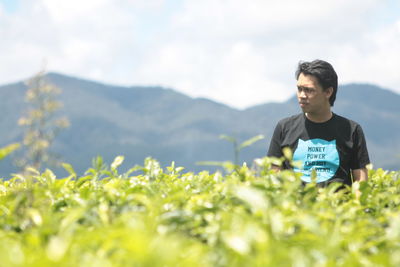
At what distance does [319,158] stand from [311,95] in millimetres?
724

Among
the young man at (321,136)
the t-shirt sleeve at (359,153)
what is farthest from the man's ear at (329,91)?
the t-shirt sleeve at (359,153)

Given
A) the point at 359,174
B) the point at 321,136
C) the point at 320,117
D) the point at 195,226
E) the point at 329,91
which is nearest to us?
the point at 195,226

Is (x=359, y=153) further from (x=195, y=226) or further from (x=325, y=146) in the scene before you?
(x=195, y=226)

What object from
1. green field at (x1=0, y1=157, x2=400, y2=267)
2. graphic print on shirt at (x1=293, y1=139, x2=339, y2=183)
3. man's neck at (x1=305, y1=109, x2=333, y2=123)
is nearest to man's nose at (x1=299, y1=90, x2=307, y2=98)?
man's neck at (x1=305, y1=109, x2=333, y2=123)

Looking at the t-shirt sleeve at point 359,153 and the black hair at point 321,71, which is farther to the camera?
the black hair at point 321,71

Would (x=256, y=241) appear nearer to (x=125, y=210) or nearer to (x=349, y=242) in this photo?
(x=349, y=242)

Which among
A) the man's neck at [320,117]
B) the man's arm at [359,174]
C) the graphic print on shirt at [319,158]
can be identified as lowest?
the man's arm at [359,174]

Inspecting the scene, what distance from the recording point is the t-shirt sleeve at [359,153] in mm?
5445

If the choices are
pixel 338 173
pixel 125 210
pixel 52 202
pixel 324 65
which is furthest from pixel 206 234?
pixel 324 65

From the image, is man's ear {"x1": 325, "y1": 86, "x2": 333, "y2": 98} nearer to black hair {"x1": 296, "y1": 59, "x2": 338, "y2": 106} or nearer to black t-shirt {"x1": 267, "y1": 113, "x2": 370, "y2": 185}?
black hair {"x1": 296, "y1": 59, "x2": 338, "y2": 106}

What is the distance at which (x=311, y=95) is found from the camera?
18.7 ft

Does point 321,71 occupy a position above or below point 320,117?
above

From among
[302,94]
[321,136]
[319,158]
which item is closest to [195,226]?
[319,158]

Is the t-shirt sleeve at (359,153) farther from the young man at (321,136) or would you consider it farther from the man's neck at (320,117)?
the man's neck at (320,117)
